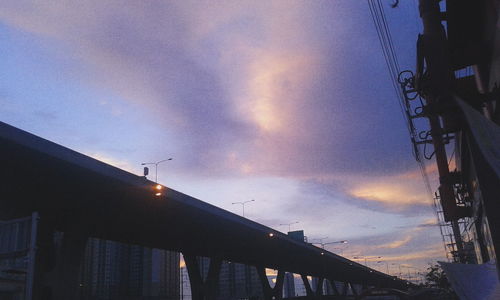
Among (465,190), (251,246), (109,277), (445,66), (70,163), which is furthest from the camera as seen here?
(109,277)

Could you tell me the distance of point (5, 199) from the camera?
1136 inches

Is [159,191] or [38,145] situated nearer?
[38,145]

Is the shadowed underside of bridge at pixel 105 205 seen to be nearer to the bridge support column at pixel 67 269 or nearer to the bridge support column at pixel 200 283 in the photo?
the bridge support column at pixel 67 269

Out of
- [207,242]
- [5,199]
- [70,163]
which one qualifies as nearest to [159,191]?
[70,163]

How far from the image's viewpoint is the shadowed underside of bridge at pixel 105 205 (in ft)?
76.4

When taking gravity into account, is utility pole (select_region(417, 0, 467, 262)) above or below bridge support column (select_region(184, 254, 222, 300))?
above

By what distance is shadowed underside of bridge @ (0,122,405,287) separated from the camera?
23.3 metres

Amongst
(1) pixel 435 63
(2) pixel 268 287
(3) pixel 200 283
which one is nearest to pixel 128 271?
(2) pixel 268 287

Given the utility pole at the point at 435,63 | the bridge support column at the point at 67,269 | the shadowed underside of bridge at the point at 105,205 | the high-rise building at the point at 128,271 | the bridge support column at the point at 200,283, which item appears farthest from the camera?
the high-rise building at the point at 128,271

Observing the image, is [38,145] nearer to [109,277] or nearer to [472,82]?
[472,82]

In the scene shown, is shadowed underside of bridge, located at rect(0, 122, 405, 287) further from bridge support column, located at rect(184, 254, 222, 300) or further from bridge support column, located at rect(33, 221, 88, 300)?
bridge support column, located at rect(184, 254, 222, 300)

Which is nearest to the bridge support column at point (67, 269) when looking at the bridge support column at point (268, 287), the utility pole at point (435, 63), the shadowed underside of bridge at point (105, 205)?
the shadowed underside of bridge at point (105, 205)

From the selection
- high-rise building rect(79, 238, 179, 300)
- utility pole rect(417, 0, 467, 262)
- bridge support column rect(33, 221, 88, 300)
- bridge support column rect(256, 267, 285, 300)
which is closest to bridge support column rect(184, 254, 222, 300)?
bridge support column rect(256, 267, 285, 300)

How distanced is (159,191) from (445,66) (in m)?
20.3
